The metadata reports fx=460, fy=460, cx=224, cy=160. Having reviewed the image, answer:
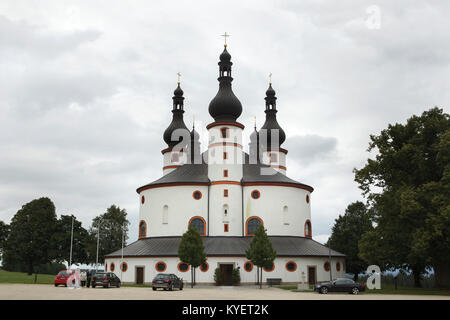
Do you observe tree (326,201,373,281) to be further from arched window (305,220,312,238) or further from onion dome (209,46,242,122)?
onion dome (209,46,242,122)

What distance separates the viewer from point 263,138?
68688 millimetres

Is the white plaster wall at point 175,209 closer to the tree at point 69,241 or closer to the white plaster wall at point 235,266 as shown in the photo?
the white plaster wall at point 235,266

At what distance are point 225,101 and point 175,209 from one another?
45.7 ft

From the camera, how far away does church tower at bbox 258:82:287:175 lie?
68.3 meters

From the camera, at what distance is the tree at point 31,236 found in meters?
70.5

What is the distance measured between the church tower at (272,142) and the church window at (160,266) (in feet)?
82.6

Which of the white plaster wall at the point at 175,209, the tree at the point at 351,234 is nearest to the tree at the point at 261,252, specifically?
the white plaster wall at the point at 175,209

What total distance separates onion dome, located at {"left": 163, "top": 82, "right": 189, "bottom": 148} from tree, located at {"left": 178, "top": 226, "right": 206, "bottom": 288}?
24.6m

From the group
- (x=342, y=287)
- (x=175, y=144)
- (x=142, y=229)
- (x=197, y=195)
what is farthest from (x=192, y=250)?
(x=175, y=144)

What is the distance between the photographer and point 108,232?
3125 inches

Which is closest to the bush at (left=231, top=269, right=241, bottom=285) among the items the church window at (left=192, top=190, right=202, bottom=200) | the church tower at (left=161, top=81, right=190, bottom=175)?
the church window at (left=192, top=190, right=202, bottom=200)

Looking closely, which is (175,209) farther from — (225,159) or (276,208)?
(276,208)

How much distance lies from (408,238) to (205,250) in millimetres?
20875
